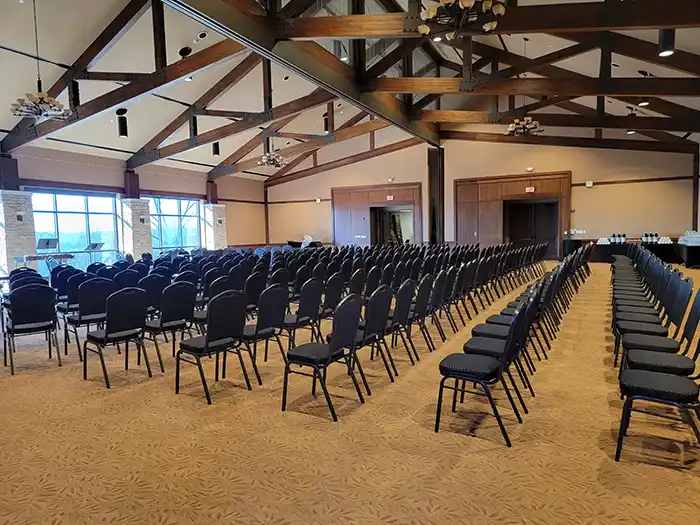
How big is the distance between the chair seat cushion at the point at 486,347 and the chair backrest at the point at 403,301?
96 centimetres

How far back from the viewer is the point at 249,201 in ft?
71.0

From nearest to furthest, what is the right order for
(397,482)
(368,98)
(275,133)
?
(397,482)
(368,98)
(275,133)

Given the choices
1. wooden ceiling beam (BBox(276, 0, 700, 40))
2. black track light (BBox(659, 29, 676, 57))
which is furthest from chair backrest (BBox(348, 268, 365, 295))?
black track light (BBox(659, 29, 676, 57))

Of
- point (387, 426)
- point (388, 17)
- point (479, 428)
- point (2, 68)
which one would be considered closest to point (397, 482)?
point (387, 426)

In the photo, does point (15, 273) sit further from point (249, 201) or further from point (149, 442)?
point (249, 201)

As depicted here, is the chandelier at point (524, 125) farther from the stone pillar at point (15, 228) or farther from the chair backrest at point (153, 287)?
the stone pillar at point (15, 228)

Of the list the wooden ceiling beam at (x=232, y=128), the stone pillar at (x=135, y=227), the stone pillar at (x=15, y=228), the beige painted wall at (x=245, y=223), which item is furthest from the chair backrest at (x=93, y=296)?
the beige painted wall at (x=245, y=223)

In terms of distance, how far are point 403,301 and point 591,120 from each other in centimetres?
1100

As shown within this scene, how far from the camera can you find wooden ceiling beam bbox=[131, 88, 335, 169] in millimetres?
12820

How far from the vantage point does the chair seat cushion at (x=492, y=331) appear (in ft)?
12.8

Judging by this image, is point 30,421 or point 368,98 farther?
point 368,98

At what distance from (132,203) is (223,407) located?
1369cm

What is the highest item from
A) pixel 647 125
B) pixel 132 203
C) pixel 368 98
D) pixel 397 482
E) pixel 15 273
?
pixel 368 98

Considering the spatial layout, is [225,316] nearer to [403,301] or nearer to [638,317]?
[403,301]
